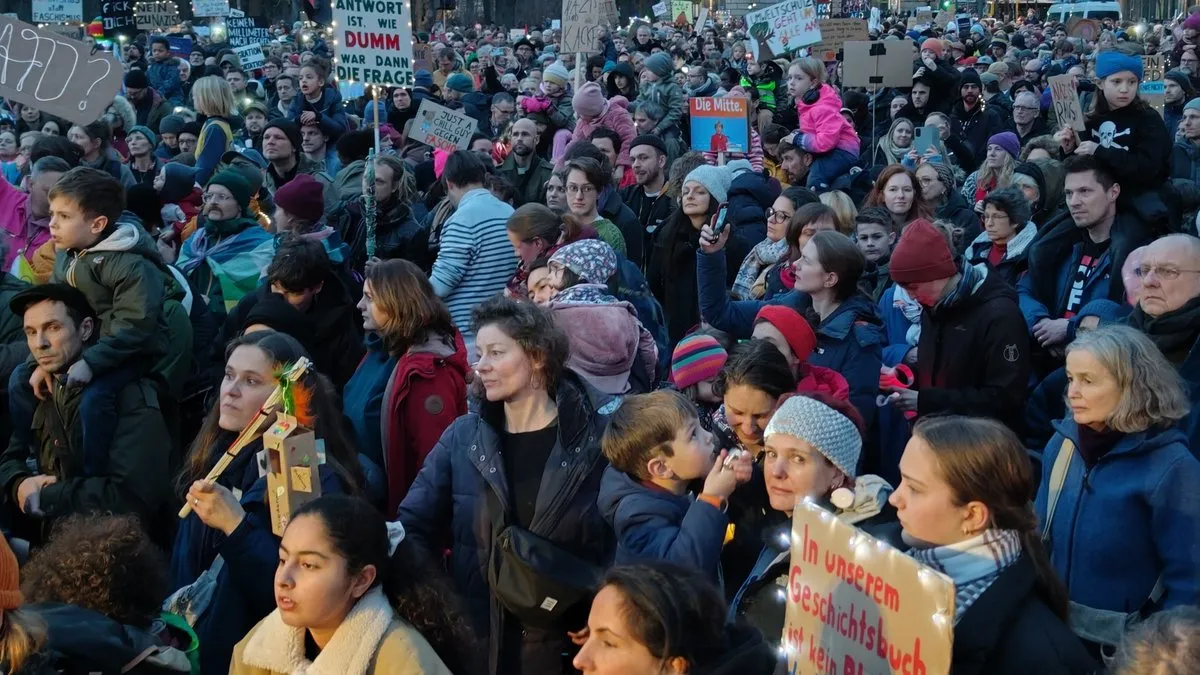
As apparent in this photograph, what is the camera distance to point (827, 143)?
392 inches

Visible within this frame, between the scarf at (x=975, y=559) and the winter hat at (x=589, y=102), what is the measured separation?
28.5ft

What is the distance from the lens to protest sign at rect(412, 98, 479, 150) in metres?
10.6

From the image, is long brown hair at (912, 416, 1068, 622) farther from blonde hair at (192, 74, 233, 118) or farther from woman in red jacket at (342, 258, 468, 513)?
blonde hair at (192, 74, 233, 118)

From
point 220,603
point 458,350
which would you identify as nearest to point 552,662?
point 220,603

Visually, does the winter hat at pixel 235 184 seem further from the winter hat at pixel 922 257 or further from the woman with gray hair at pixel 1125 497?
the woman with gray hair at pixel 1125 497

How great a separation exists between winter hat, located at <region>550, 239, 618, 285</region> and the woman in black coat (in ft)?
8.65

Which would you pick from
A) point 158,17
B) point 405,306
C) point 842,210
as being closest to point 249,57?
point 158,17

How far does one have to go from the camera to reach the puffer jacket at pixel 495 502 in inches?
154

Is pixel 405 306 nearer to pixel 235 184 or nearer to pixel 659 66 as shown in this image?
pixel 235 184

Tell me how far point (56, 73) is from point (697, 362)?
Answer: 4049 mm

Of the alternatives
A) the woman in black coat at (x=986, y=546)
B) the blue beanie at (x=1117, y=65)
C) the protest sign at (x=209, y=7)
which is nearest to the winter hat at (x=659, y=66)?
the blue beanie at (x=1117, y=65)

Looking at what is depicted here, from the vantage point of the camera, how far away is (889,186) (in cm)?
743

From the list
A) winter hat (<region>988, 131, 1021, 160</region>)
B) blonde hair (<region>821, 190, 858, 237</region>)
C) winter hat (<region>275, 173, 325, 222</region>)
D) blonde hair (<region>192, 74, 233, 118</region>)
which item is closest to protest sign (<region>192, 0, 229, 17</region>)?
blonde hair (<region>192, 74, 233, 118</region>)

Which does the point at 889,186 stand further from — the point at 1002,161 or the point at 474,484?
the point at 474,484
